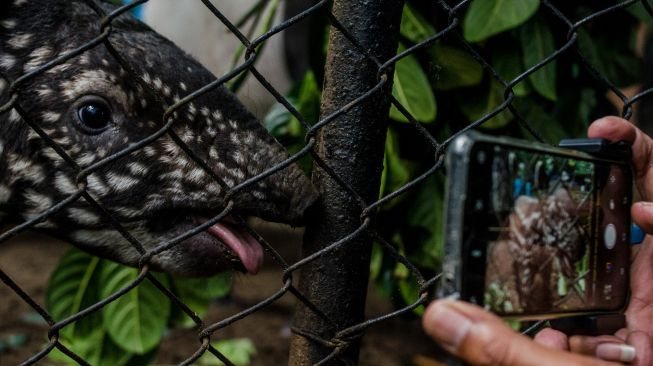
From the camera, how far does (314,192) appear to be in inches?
65.1

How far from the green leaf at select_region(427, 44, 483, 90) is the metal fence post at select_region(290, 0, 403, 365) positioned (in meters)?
0.73

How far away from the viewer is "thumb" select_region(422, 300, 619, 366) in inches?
36.4

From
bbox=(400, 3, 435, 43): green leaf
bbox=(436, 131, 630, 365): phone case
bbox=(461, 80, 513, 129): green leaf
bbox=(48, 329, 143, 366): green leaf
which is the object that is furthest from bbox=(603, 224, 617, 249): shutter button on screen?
bbox=(48, 329, 143, 366): green leaf

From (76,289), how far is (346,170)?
119cm

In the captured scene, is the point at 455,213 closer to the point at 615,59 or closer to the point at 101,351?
the point at 101,351

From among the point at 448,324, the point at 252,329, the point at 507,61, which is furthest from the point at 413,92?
the point at 252,329

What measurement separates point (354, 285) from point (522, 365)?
0.75 m

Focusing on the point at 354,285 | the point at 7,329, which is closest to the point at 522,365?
the point at 354,285

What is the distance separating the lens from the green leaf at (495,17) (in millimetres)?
→ 2287

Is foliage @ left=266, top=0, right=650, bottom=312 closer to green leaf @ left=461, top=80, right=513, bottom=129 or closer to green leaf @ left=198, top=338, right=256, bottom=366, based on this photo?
green leaf @ left=461, top=80, right=513, bottom=129

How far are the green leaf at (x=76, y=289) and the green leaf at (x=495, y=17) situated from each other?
1.25 metres

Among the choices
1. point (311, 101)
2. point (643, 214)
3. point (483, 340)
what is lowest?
point (483, 340)

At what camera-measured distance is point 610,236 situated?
51.5 inches

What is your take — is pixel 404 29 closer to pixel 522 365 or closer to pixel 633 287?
pixel 633 287
